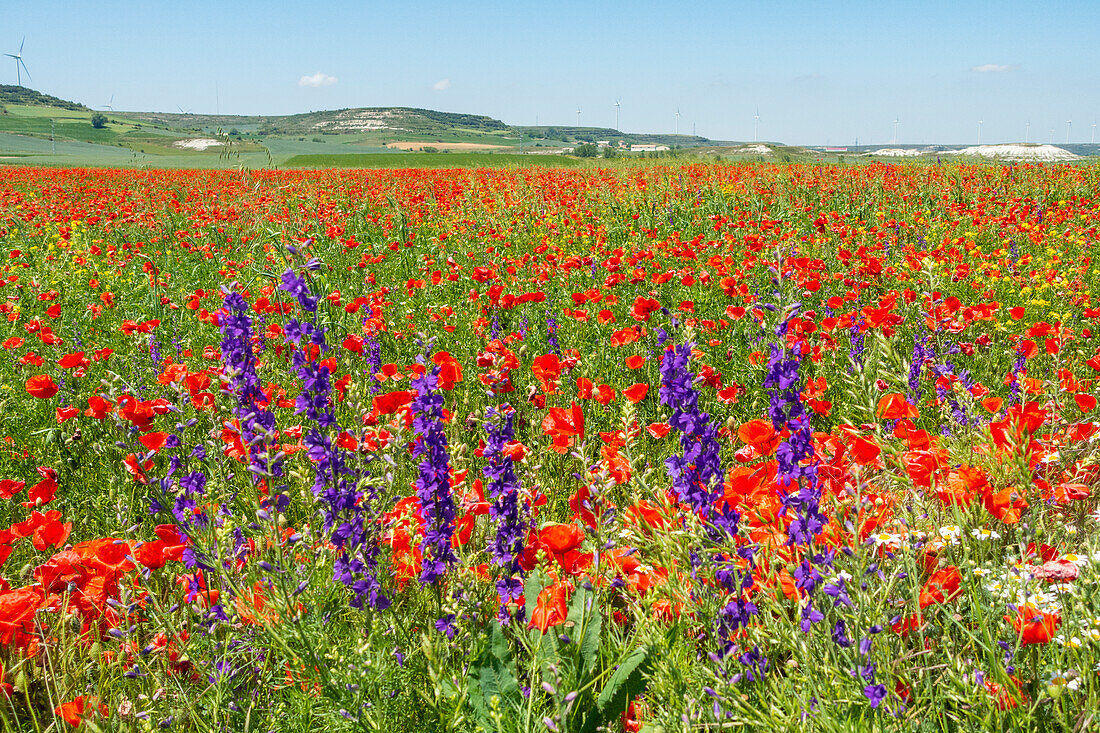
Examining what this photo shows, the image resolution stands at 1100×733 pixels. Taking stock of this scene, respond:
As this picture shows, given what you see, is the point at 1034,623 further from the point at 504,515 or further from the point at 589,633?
the point at 504,515

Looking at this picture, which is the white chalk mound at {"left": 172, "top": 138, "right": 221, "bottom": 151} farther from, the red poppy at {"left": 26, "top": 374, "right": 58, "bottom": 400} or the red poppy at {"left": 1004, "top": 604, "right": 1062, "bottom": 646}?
the red poppy at {"left": 1004, "top": 604, "right": 1062, "bottom": 646}

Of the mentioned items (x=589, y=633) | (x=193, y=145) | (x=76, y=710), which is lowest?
(x=76, y=710)

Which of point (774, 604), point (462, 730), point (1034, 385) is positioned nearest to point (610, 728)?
point (462, 730)

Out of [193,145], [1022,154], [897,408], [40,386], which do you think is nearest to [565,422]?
[897,408]

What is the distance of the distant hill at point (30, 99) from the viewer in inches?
4919

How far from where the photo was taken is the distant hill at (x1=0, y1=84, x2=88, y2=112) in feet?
410

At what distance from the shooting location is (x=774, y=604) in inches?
56.4

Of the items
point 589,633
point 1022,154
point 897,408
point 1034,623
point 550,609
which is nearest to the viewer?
point 1034,623

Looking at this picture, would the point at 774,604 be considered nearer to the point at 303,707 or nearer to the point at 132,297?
the point at 303,707

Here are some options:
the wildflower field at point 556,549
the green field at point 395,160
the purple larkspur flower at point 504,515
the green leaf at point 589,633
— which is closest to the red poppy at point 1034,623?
the wildflower field at point 556,549

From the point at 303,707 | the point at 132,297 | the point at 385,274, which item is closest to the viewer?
the point at 303,707

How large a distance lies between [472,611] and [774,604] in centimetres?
77

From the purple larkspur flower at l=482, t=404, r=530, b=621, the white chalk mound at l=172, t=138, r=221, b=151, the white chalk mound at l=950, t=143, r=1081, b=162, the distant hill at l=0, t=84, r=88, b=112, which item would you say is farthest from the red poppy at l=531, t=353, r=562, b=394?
the distant hill at l=0, t=84, r=88, b=112

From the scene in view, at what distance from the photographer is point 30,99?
443ft
